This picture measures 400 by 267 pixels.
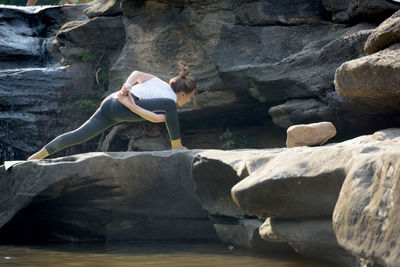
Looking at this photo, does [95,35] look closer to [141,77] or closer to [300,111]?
[141,77]

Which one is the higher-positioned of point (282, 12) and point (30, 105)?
point (282, 12)

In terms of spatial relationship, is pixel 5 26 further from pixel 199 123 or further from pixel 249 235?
pixel 249 235

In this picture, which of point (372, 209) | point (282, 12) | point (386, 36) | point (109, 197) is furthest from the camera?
point (282, 12)

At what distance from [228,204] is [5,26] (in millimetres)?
7622

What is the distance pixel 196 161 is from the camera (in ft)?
14.3

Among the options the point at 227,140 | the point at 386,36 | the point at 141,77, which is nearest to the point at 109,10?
the point at 227,140

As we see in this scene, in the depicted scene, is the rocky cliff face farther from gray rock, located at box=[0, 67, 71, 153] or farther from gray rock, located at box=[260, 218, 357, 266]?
gray rock, located at box=[260, 218, 357, 266]

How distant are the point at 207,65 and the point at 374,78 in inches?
170

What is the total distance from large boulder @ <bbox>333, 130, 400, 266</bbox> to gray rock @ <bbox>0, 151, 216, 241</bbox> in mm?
2276

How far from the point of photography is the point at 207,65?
25.1 feet

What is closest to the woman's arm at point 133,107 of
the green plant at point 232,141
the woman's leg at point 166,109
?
the woman's leg at point 166,109

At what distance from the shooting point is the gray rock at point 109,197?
15.4 ft

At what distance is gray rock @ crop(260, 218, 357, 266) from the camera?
2955 millimetres

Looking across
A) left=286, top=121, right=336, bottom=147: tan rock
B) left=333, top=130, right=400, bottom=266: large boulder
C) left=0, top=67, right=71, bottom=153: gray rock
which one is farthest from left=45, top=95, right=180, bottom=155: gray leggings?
left=333, top=130, right=400, bottom=266: large boulder
